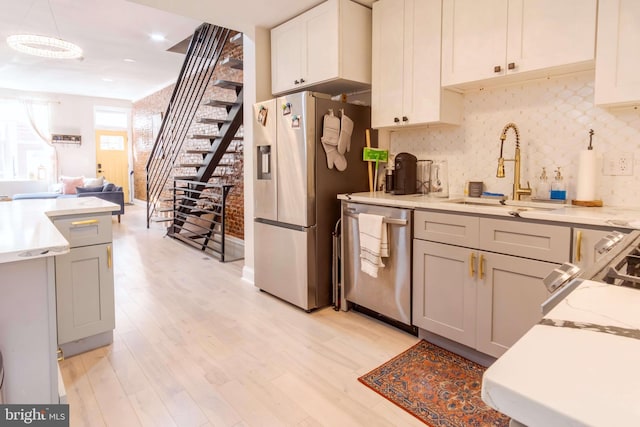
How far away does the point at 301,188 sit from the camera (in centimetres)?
311

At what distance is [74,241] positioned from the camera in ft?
7.78

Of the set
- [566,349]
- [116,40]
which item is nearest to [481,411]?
[566,349]

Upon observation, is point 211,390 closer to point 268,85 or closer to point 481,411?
point 481,411

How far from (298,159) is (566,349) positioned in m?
2.70

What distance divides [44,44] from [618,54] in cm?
542

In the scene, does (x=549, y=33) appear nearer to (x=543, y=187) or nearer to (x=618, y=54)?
(x=618, y=54)

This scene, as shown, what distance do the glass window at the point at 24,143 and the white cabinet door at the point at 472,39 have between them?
10.2m

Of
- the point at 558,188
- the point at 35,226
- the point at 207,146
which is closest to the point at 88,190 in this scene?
the point at 207,146

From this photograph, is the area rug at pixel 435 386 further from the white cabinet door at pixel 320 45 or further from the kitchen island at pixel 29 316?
the white cabinet door at pixel 320 45

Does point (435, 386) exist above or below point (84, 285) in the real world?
below

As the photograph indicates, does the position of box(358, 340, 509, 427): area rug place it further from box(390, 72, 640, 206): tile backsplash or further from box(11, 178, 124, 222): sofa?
box(11, 178, 124, 222): sofa

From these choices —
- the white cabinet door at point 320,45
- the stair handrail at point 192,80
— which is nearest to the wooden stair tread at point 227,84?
the stair handrail at point 192,80

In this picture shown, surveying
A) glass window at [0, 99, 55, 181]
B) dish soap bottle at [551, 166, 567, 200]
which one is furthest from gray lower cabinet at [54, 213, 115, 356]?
glass window at [0, 99, 55, 181]

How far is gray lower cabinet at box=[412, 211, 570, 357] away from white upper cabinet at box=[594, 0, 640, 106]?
2.53 ft
